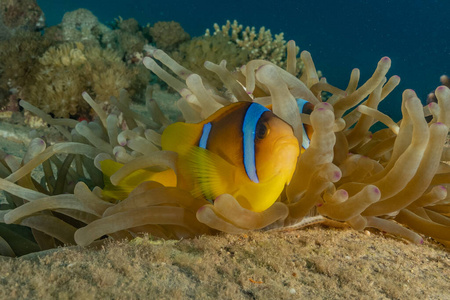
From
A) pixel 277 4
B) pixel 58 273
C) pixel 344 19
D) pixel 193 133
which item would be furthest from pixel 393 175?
pixel 277 4

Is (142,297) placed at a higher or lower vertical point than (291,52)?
lower

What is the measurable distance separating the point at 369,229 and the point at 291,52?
783 millimetres

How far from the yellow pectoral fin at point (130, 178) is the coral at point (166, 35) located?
4.23m

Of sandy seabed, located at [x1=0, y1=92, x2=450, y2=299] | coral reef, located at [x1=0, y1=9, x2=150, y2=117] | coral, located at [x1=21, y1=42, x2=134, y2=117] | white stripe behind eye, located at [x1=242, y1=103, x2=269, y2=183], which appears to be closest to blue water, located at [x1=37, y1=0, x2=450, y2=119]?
coral reef, located at [x1=0, y1=9, x2=150, y2=117]

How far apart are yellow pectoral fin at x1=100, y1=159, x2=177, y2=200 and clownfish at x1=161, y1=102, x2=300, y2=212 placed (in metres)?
0.10

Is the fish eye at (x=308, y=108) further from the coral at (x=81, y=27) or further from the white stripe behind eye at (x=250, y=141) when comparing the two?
the coral at (x=81, y=27)

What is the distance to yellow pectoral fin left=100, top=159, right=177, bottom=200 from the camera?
1.13 metres

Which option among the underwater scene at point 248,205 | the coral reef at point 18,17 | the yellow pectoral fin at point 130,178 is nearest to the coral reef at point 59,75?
the coral reef at point 18,17

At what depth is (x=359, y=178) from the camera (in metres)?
1.13

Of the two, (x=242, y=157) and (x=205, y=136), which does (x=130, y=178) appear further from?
(x=242, y=157)

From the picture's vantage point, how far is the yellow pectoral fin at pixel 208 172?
91 cm

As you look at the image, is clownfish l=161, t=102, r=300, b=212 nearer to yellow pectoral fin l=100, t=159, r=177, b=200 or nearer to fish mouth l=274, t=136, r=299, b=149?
fish mouth l=274, t=136, r=299, b=149

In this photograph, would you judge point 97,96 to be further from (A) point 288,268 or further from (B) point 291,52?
(A) point 288,268

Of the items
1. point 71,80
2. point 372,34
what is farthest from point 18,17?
point 372,34
